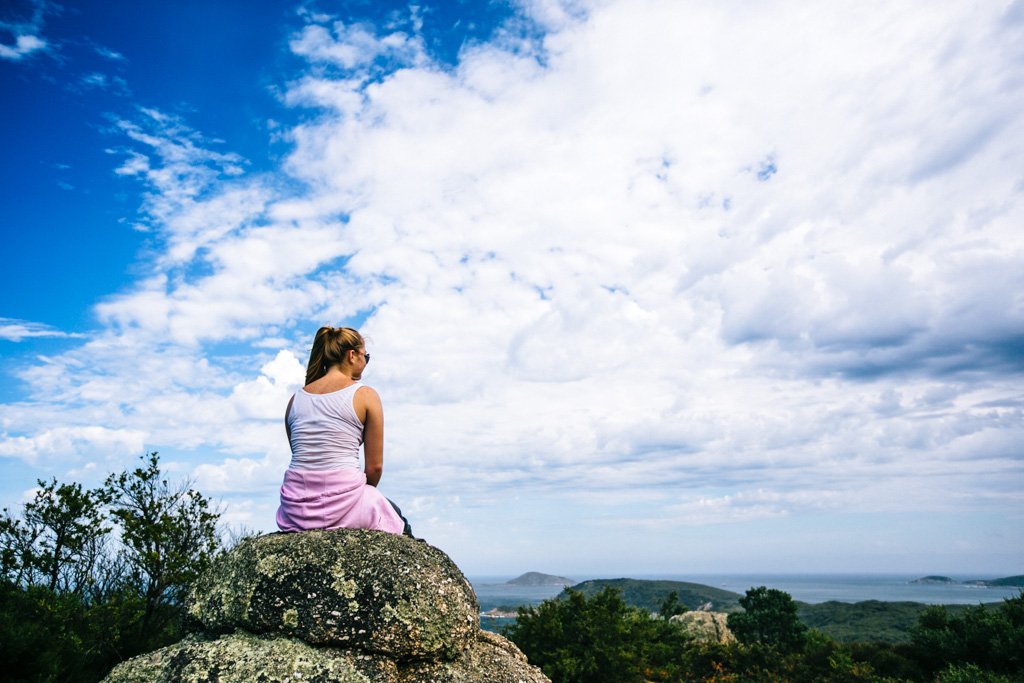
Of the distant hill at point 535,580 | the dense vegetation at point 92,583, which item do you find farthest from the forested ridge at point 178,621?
the distant hill at point 535,580

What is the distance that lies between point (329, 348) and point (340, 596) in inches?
93.0

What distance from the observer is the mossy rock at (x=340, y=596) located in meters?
5.15

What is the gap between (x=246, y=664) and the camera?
15.8 feet

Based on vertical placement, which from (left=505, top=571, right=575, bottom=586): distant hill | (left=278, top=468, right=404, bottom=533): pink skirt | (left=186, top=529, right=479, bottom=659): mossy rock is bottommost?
(left=505, top=571, right=575, bottom=586): distant hill

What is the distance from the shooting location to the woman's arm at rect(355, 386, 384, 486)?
237 inches

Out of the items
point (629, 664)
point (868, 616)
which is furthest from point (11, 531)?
point (868, 616)

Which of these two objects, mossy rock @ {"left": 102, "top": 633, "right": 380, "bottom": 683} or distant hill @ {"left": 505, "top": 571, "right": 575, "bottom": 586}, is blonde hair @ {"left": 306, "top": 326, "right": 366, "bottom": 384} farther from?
distant hill @ {"left": 505, "top": 571, "right": 575, "bottom": 586}

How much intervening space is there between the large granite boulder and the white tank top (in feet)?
2.16

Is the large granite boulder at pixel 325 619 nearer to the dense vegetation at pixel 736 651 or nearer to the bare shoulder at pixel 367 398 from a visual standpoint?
the bare shoulder at pixel 367 398

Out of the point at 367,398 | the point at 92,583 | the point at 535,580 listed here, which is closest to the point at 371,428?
the point at 367,398

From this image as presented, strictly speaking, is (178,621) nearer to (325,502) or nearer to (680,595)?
(325,502)

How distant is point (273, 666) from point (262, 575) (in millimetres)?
818

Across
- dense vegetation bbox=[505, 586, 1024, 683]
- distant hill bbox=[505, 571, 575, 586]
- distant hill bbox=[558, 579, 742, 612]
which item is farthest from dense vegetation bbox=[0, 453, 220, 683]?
distant hill bbox=[505, 571, 575, 586]

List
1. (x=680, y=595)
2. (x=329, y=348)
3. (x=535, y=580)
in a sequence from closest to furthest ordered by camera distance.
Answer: (x=329, y=348) → (x=680, y=595) → (x=535, y=580)
